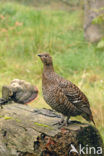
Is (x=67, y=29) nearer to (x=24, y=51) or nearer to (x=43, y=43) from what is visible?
(x=24, y=51)

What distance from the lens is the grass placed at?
20.6 ft

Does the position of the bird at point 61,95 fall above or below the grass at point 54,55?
below

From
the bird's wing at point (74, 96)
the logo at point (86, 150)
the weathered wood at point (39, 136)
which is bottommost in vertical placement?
the logo at point (86, 150)

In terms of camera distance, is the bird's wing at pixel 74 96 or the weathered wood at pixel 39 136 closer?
the weathered wood at pixel 39 136

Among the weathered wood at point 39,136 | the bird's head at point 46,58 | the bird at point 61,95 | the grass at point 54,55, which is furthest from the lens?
the grass at point 54,55

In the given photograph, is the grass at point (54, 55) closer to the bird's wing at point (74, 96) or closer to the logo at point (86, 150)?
the bird's wing at point (74, 96)

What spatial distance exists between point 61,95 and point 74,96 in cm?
18

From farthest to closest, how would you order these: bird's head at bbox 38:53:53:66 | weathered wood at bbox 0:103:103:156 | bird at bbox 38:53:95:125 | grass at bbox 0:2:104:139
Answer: grass at bbox 0:2:104:139 < bird's head at bbox 38:53:53:66 < bird at bbox 38:53:95:125 < weathered wood at bbox 0:103:103:156

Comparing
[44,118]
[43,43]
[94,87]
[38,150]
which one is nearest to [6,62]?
[43,43]

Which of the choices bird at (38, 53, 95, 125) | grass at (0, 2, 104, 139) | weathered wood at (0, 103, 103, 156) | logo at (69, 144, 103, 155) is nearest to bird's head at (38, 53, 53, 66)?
bird at (38, 53, 95, 125)

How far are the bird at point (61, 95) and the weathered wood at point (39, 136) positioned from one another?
0.16m

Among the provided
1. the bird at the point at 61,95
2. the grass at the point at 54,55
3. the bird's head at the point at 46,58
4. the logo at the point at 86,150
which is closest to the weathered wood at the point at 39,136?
the logo at the point at 86,150

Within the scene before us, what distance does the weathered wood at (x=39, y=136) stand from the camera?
11.2 ft

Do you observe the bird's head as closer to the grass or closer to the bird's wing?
the bird's wing
